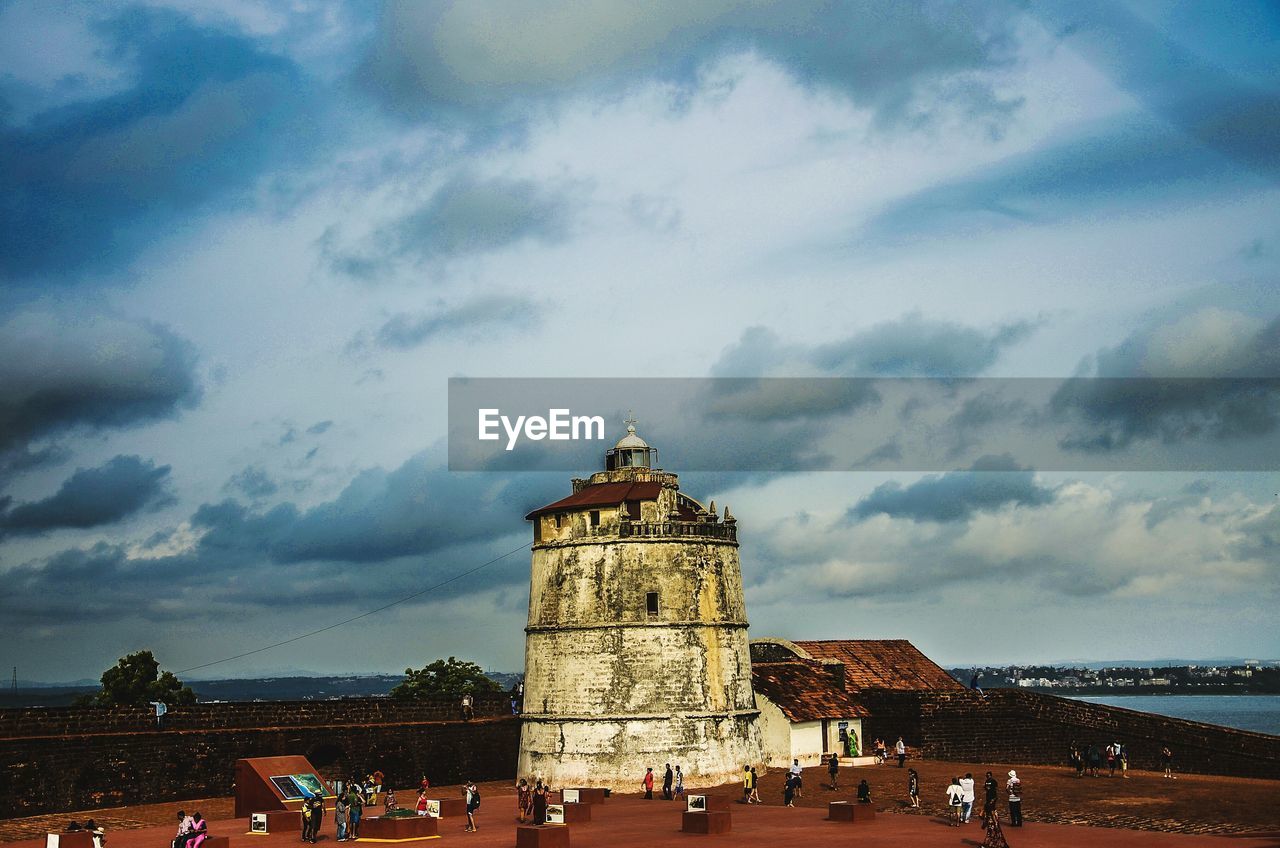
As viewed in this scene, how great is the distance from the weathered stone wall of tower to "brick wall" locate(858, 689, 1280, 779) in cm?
619

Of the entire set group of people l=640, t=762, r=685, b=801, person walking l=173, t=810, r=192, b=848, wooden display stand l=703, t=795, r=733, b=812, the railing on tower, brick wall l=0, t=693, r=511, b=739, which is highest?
the railing on tower

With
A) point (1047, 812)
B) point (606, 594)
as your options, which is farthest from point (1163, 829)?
point (606, 594)

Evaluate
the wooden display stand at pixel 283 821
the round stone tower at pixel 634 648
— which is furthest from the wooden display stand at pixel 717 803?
the wooden display stand at pixel 283 821

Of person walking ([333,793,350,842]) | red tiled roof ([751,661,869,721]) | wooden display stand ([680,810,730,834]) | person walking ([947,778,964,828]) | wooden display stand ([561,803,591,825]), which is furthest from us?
red tiled roof ([751,661,869,721])

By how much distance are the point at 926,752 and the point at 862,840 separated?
17920 mm

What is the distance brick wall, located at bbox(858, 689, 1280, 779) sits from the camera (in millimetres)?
38688

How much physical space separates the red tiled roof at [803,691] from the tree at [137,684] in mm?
23810

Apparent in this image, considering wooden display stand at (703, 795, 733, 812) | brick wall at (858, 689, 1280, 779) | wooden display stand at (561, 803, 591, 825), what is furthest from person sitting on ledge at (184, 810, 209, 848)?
brick wall at (858, 689, 1280, 779)

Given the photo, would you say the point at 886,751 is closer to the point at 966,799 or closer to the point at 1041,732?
the point at 1041,732

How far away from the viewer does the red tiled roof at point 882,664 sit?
1887 inches

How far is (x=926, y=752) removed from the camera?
142ft

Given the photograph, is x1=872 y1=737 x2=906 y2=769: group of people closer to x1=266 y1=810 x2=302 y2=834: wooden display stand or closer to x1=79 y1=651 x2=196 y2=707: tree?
x1=266 y1=810 x2=302 y2=834: wooden display stand

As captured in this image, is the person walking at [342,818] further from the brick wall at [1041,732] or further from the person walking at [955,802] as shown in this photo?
the brick wall at [1041,732]

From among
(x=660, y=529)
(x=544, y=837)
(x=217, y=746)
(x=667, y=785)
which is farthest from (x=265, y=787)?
(x=660, y=529)
